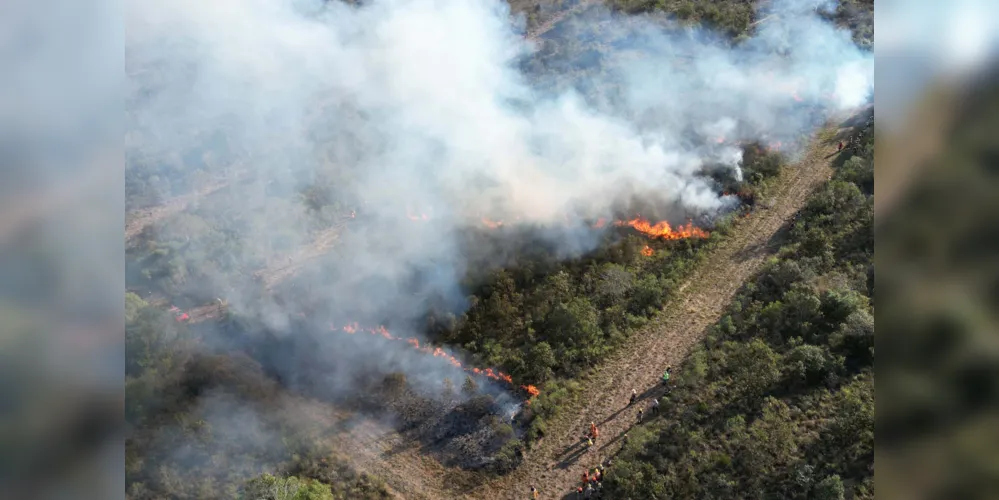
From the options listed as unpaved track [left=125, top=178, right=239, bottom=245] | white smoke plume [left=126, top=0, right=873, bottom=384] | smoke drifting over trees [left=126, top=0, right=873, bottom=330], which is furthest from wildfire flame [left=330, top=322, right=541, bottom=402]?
unpaved track [left=125, top=178, right=239, bottom=245]

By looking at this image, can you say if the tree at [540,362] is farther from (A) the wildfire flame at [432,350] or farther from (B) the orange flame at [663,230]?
(B) the orange flame at [663,230]

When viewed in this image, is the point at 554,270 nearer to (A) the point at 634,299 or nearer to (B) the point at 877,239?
(A) the point at 634,299

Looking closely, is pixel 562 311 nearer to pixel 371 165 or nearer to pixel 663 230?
pixel 663 230

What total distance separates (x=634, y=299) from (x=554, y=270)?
416 cm

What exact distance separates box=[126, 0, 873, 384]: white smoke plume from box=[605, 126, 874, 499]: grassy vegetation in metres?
7.58

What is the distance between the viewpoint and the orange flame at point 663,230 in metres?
31.4

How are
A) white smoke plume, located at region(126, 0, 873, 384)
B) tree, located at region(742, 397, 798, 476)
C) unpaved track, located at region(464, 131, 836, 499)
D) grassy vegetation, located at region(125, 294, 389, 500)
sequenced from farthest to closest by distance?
white smoke plume, located at region(126, 0, 873, 384)
unpaved track, located at region(464, 131, 836, 499)
grassy vegetation, located at region(125, 294, 389, 500)
tree, located at region(742, 397, 798, 476)

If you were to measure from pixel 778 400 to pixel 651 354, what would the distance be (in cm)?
537

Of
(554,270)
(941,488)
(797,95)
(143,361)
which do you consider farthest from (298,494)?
(797,95)

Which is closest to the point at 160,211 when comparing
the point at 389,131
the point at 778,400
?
the point at 389,131

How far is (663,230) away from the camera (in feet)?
104

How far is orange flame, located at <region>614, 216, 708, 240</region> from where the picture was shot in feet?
103

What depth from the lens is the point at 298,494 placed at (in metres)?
19.9

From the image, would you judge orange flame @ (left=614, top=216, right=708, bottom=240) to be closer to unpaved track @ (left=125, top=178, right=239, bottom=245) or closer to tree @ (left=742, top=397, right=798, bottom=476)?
tree @ (left=742, top=397, right=798, bottom=476)
